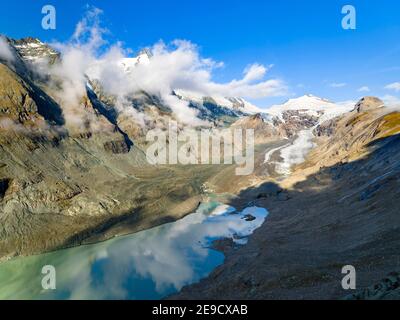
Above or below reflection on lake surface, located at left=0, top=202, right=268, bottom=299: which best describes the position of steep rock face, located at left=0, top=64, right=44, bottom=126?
above

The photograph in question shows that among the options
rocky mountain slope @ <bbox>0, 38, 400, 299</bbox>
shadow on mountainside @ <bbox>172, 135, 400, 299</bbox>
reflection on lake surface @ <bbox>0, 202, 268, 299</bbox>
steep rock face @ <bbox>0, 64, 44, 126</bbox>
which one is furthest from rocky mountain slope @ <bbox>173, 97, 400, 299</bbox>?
steep rock face @ <bbox>0, 64, 44, 126</bbox>

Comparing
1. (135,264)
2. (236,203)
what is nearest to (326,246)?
(135,264)

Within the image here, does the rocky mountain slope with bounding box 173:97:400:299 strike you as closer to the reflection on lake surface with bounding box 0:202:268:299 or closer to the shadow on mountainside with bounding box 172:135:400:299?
the shadow on mountainside with bounding box 172:135:400:299

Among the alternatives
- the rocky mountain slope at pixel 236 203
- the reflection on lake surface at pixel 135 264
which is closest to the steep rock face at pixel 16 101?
the rocky mountain slope at pixel 236 203

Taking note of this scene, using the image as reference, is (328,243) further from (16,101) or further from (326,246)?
(16,101)
